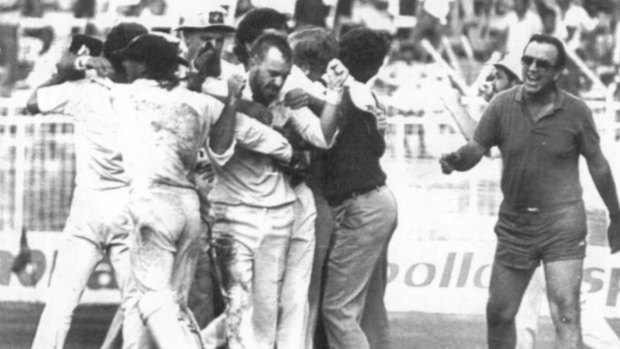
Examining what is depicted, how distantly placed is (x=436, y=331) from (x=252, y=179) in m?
3.30

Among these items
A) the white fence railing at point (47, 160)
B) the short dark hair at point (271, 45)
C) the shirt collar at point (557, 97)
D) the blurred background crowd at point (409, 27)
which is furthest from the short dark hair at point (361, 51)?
the blurred background crowd at point (409, 27)

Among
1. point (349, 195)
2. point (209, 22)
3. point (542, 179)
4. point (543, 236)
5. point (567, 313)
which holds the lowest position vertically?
point (567, 313)

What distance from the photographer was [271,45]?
962 centimetres

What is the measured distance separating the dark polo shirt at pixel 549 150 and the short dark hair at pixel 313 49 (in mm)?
975

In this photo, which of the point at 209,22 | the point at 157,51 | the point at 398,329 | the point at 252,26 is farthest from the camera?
the point at 398,329

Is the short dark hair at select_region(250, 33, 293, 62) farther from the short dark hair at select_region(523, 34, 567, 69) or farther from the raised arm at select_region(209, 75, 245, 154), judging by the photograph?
the short dark hair at select_region(523, 34, 567, 69)

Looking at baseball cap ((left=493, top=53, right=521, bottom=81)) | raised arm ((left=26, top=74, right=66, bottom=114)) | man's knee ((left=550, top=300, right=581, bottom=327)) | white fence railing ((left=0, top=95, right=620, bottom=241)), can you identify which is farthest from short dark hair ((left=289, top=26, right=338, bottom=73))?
white fence railing ((left=0, top=95, right=620, bottom=241))

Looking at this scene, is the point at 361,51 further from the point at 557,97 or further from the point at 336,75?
the point at 557,97

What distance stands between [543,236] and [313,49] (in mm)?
1510

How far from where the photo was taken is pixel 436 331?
41.7 ft

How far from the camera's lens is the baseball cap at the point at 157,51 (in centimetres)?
940

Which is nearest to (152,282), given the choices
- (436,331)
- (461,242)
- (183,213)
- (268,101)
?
(183,213)

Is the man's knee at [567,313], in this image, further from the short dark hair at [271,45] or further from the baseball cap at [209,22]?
the baseball cap at [209,22]

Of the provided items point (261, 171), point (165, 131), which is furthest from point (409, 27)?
point (165, 131)
